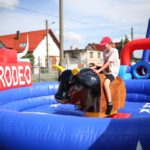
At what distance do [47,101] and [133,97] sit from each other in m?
1.88

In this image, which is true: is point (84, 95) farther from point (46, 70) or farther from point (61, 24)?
point (46, 70)

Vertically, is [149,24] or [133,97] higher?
[149,24]

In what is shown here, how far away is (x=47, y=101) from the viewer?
6.45 meters

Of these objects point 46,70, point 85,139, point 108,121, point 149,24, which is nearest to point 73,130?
point 85,139

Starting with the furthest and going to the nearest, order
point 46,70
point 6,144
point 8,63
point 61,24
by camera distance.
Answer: point 46,70, point 61,24, point 8,63, point 6,144

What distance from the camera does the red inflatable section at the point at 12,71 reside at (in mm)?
5641

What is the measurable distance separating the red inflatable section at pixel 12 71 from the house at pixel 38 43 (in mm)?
25992

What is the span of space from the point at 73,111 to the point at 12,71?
149 cm

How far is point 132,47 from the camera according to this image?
8.55m

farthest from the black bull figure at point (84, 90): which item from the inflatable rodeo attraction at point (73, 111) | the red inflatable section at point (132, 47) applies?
the red inflatable section at point (132, 47)

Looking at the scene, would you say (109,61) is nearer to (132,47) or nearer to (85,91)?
(85,91)

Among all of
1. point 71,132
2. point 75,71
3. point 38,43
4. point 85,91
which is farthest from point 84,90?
point 38,43

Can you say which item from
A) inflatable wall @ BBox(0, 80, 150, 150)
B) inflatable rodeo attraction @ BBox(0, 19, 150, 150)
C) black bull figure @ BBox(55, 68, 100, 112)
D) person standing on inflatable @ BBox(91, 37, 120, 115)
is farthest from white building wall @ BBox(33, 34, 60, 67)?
inflatable wall @ BBox(0, 80, 150, 150)

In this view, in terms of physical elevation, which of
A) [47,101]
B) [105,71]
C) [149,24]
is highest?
[149,24]
